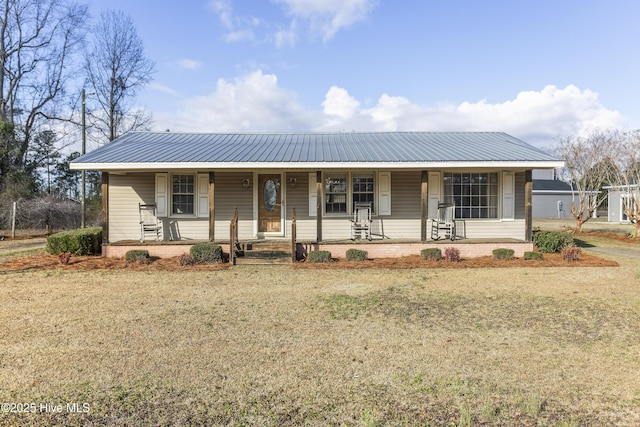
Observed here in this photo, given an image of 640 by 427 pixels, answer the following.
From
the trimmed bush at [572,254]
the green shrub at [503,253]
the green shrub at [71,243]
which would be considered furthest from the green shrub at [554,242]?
the green shrub at [71,243]

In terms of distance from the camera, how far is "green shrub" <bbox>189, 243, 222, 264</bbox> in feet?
31.1

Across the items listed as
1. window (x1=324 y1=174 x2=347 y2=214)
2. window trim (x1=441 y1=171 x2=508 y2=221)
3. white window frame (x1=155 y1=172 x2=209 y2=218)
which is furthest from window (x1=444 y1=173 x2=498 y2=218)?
white window frame (x1=155 y1=172 x2=209 y2=218)

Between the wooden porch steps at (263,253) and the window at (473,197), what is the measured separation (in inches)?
214

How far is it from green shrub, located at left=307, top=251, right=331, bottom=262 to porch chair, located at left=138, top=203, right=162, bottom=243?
183 inches

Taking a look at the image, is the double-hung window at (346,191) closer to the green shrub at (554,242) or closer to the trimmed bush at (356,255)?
the trimmed bush at (356,255)

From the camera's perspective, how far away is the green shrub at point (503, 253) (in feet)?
32.1

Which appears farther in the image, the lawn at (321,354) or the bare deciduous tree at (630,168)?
the bare deciduous tree at (630,168)

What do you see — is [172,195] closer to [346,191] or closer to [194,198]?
[194,198]

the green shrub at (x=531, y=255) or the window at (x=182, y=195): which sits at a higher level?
the window at (x=182, y=195)

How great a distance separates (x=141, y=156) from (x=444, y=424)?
9.94 meters

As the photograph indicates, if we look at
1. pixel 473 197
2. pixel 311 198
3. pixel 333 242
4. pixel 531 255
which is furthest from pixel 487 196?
pixel 311 198

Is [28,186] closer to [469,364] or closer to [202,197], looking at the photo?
[202,197]

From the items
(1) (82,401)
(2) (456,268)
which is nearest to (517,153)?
(2) (456,268)

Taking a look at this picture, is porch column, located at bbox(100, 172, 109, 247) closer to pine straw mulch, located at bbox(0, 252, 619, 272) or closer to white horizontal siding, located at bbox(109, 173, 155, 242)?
pine straw mulch, located at bbox(0, 252, 619, 272)
